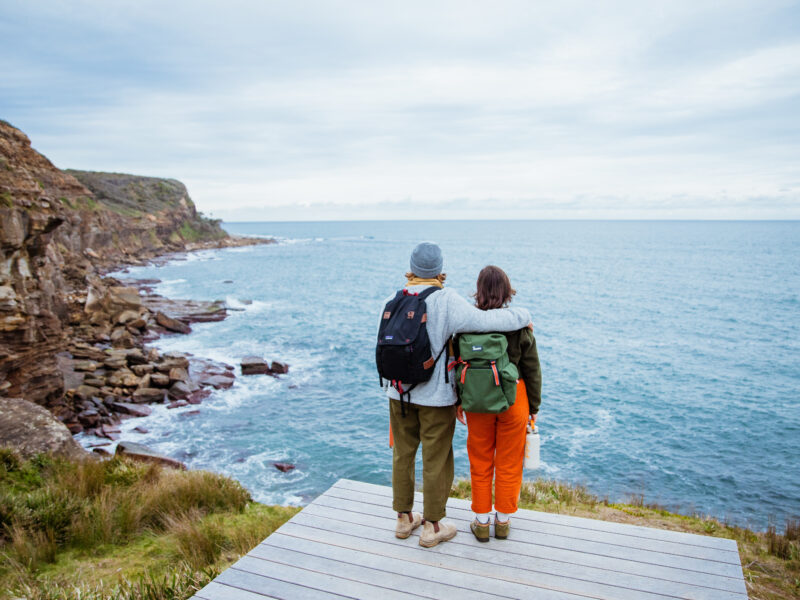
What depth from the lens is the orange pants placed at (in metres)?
4.38

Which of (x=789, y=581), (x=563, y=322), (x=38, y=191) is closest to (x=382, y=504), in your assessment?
(x=789, y=581)

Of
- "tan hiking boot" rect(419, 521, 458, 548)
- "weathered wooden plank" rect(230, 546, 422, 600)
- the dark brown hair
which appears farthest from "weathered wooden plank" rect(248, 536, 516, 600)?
the dark brown hair

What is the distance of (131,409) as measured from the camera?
63.2 ft

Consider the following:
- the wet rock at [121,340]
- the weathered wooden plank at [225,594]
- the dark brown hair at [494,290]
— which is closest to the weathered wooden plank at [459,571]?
the weathered wooden plank at [225,594]

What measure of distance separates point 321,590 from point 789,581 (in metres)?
5.17

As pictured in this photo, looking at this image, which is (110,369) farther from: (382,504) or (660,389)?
(660,389)

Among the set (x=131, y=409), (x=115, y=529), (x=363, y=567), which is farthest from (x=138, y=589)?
(x=131, y=409)

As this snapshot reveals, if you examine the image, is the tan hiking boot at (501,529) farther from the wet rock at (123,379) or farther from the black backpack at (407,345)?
the wet rock at (123,379)

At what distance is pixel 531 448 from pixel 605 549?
3.63 feet

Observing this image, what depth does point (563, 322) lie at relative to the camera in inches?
1517

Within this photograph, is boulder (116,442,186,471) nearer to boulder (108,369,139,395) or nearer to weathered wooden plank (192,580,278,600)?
weathered wooden plank (192,580,278,600)

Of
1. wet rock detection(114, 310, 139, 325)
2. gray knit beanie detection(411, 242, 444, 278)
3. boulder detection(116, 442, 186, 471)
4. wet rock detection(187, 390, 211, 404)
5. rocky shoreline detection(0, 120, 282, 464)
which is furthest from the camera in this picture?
wet rock detection(114, 310, 139, 325)

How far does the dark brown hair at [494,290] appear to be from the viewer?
4.27 meters

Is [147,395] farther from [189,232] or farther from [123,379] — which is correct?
[189,232]
